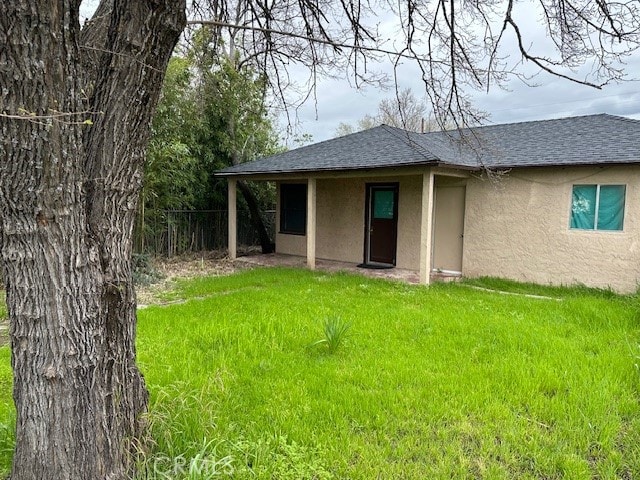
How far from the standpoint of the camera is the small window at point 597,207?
330 inches

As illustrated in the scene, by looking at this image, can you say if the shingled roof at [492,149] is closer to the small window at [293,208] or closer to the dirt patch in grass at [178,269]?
the small window at [293,208]

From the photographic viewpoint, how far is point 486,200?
33.0ft

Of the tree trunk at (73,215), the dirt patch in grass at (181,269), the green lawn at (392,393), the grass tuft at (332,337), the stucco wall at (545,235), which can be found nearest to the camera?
the tree trunk at (73,215)

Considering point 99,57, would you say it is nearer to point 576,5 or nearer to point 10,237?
point 10,237

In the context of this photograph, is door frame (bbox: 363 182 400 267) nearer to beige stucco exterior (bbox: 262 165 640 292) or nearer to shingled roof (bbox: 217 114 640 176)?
beige stucco exterior (bbox: 262 165 640 292)

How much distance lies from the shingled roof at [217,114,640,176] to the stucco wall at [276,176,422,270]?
100cm

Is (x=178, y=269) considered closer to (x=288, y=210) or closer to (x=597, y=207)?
(x=288, y=210)

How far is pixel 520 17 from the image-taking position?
14.8 ft

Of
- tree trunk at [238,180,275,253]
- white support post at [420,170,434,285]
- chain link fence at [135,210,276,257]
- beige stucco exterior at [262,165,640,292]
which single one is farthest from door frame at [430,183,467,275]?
chain link fence at [135,210,276,257]

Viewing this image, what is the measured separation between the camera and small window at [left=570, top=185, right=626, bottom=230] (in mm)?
8391

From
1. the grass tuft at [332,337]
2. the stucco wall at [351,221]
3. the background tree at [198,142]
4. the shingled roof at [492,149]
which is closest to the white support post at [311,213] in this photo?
the shingled roof at [492,149]

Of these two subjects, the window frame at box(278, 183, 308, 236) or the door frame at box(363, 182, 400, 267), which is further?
the window frame at box(278, 183, 308, 236)

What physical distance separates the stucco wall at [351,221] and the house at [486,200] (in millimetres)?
29

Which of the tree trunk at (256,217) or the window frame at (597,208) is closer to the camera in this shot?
the window frame at (597,208)
